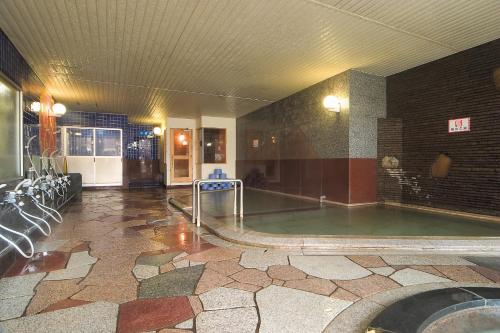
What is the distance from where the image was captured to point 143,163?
13086 mm

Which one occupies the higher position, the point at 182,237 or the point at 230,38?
the point at 230,38

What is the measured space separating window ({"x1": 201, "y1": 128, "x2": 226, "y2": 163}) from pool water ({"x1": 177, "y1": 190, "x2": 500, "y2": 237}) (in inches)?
229

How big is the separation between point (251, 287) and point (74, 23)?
4.50 m

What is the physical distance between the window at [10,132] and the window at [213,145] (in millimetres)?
7109

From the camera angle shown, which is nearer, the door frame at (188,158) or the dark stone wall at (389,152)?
the dark stone wall at (389,152)

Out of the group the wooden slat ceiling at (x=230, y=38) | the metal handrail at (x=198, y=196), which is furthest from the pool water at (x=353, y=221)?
the wooden slat ceiling at (x=230, y=38)

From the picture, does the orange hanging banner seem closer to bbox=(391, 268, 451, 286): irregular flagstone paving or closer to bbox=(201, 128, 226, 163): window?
bbox=(201, 128, 226, 163): window

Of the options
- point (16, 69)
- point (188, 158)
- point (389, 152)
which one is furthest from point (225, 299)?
point (188, 158)

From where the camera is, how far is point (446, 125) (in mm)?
5504

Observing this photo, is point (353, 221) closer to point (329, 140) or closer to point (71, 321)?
point (329, 140)

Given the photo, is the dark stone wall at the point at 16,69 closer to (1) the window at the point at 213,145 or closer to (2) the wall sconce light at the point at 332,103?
(2) the wall sconce light at the point at 332,103

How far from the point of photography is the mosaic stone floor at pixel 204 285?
189cm

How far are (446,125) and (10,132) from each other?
7956 millimetres

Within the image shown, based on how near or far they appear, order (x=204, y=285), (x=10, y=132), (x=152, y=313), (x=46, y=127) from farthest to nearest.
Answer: (x=46, y=127)
(x=10, y=132)
(x=204, y=285)
(x=152, y=313)
